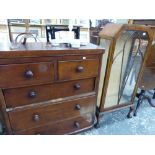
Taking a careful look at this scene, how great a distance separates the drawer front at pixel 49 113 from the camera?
3.74ft

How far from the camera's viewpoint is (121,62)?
4.91ft

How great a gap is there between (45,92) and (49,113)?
0.21m

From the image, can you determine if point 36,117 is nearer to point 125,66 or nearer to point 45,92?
point 45,92

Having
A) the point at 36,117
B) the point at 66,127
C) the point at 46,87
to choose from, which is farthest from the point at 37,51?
the point at 66,127

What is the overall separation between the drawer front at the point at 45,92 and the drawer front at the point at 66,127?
0.28 meters

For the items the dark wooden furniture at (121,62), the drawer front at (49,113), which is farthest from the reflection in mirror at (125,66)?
the drawer front at (49,113)

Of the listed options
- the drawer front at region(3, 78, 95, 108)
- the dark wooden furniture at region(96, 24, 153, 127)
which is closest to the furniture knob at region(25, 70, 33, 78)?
the drawer front at region(3, 78, 95, 108)

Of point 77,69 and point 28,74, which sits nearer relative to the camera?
point 28,74

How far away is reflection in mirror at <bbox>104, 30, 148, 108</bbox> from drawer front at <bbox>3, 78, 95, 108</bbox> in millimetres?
361

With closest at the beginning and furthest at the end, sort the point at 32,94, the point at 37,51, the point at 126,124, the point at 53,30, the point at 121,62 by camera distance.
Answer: the point at 37,51
the point at 32,94
the point at 53,30
the point at 121,62
the point at 126,124

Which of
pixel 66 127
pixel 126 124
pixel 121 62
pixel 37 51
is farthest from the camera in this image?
pixel 126 124
